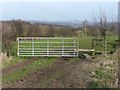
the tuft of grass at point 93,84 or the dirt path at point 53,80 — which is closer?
the tuft of grass at point 93,84

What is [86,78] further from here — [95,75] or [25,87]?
[25,87]

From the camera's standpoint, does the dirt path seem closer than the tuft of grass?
No

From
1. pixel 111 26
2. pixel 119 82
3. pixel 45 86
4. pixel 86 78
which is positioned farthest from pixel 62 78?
pixel 111 26

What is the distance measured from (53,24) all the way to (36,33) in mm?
1907

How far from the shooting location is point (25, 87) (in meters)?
10.4

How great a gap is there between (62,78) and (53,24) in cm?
2053

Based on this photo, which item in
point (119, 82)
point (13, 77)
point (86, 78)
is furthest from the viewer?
point (13, 77)

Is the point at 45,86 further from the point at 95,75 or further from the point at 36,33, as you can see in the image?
the point at 36,33

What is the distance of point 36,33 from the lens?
3219 centimetres

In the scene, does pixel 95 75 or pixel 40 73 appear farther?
pixel 40 73

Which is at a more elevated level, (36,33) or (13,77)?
(36,33)

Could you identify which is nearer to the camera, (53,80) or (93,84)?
(93,84)

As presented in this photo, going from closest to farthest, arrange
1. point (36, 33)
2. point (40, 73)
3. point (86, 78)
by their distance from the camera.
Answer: point (86, 78)
point (40, 73)
point (36, 33)

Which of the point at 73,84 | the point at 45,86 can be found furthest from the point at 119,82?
the point at 45,86
